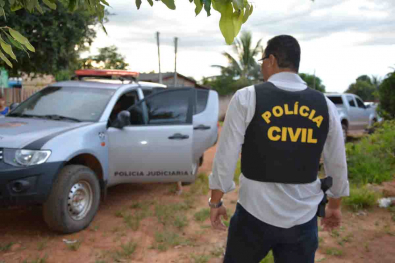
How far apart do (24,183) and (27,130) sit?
67 centimetres

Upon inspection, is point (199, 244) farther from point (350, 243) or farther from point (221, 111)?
point (221, 111)

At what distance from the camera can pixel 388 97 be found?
31.5 feet

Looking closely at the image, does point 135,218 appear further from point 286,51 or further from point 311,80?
Result: point 311,80

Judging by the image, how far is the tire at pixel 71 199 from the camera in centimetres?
397

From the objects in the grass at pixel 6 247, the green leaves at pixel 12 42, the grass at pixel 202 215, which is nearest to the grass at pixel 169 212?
the grass at pixel 202 215

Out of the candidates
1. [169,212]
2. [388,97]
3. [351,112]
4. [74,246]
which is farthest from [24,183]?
[351,112]

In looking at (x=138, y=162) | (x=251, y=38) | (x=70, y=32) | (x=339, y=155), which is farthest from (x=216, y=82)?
(x=339, y=155)

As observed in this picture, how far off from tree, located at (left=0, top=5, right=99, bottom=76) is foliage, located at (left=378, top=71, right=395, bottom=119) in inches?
295

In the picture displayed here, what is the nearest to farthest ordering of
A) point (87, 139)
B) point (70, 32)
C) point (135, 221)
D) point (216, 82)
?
point (87, 139) → point (135, 221) → point (70, 32) → point (216, 82)

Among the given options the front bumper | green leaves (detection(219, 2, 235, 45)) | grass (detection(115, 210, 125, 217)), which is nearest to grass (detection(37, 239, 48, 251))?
the front bumper

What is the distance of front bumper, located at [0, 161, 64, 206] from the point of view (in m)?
3.68

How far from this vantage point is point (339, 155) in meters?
2.09

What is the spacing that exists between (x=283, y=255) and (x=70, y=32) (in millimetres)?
8408

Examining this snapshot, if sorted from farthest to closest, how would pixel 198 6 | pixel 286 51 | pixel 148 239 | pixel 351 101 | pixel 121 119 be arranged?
pixel 351 101
pixel 121 119
pixel 148 239
pixel 286 51
pixel 198 6
